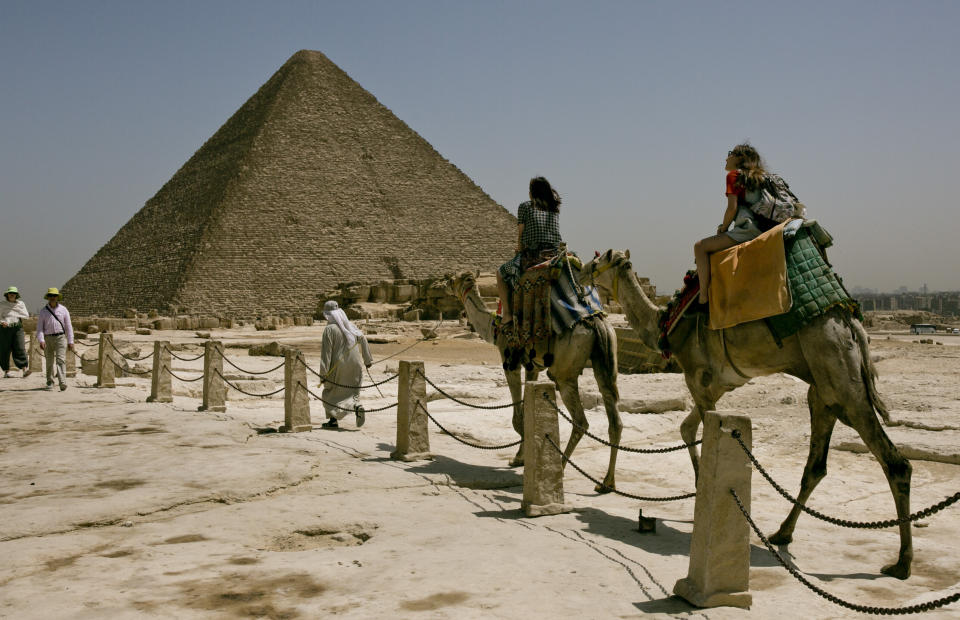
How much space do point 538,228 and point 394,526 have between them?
2.35m

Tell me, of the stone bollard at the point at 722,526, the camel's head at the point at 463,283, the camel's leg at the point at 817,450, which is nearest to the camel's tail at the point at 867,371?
the camel's leg at the point at 817,450

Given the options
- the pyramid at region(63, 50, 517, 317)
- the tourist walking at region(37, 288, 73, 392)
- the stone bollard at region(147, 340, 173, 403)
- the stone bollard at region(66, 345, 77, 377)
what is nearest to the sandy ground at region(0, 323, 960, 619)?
the stone bollard at region(147, 340, 173, 403)

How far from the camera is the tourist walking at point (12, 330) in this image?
12539 mm

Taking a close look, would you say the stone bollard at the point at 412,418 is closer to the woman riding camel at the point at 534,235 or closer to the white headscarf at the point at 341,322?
the woman riding camel at the point at 534,235

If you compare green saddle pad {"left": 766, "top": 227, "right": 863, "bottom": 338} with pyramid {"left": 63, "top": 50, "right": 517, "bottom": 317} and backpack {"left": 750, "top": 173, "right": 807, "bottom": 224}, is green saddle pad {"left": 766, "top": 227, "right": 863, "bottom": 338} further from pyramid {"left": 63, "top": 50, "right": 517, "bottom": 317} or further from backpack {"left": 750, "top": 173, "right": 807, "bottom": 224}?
pyramid {"left": 63, "top": 50, "right": 517, "bottom": 317}

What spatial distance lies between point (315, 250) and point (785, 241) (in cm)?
9340

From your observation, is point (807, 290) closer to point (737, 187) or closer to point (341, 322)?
point (737, 187)

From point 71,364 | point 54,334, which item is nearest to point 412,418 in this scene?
point 54,334

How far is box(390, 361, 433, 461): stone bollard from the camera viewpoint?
6176mm

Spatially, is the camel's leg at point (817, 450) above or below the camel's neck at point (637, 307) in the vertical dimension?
below

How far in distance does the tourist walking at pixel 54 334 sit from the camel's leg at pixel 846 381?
9.89 m

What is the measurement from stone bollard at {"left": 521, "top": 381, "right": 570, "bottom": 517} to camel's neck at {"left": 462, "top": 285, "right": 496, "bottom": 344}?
5.99 ft

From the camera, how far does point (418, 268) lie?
96.8m

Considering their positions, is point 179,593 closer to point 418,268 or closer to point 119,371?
point 119,371
